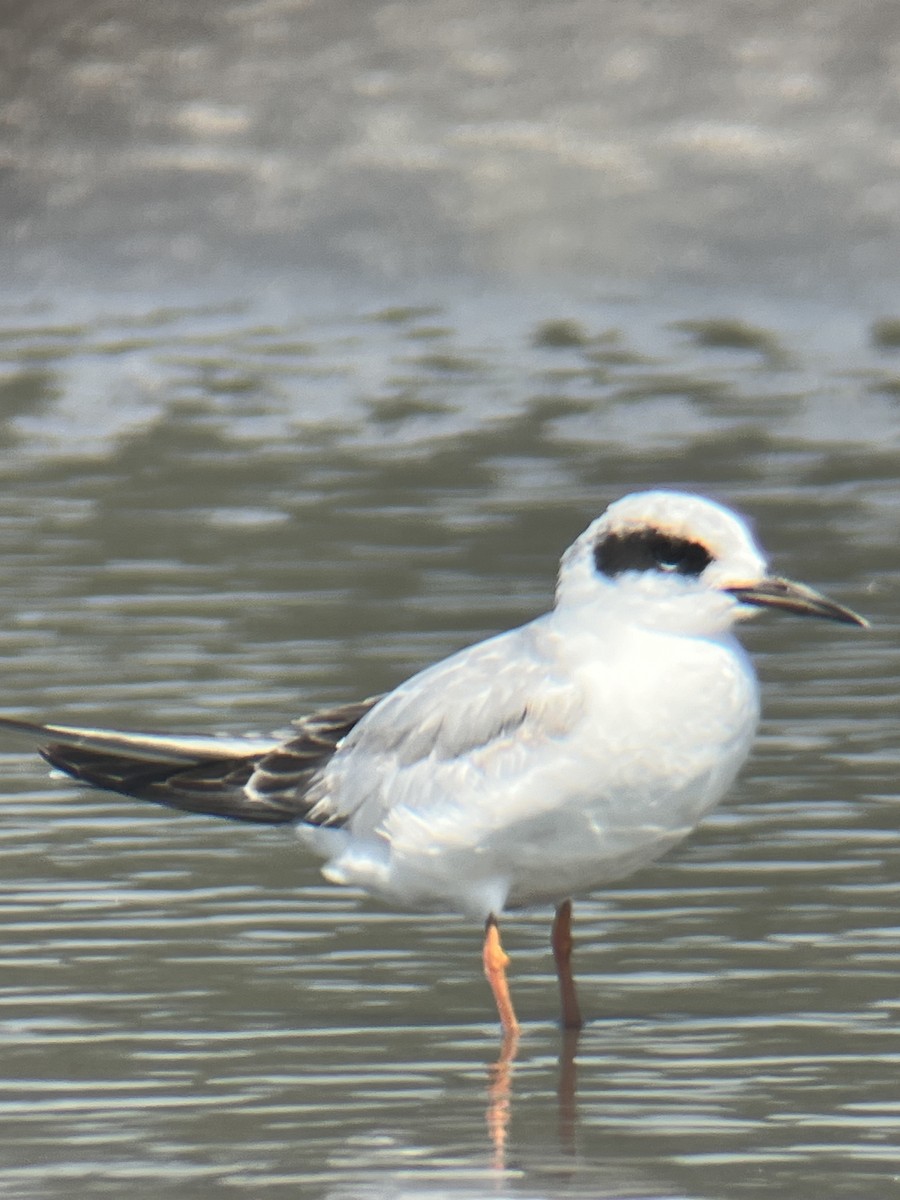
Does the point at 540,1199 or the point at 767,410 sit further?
the point at 767,410

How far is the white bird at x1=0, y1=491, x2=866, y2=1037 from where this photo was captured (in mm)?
7957

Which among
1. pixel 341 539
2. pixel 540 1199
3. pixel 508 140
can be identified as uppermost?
pixel 508 140

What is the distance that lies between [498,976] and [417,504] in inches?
342

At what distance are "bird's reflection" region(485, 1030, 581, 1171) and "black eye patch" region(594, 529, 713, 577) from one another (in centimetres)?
118

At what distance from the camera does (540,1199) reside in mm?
6809

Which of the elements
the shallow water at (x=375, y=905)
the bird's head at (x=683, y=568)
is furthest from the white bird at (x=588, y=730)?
the shallow water at (x=375, y=905)

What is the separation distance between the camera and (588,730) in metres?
7.96

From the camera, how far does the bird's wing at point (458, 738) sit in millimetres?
8047

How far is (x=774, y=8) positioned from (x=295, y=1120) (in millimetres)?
22397

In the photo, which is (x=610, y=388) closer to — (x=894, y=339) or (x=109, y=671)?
(x=894, y=339)

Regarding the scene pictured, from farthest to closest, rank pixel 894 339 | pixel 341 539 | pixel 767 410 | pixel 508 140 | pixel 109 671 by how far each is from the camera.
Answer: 1. pixel 508 140
2. pixel 894 339
3. pixel 767 410
4. pixel 341 539
5. pixel 109 671

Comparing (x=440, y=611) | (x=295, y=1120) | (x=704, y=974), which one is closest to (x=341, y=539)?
(x=440, y=611)

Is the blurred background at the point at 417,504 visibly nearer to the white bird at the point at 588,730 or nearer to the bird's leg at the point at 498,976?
the bird's leg at the point at 498,976

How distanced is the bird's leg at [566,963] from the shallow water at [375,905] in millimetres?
61
